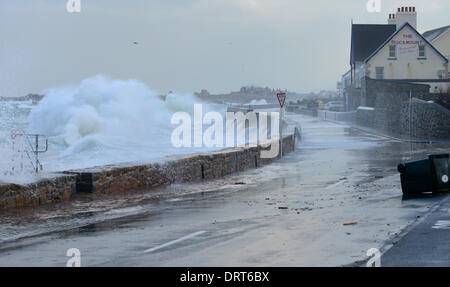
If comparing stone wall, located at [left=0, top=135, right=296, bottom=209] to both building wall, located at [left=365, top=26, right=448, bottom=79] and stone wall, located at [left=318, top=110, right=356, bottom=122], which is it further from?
building wall, located at [left=365, top=26, right=448, bottom=79]

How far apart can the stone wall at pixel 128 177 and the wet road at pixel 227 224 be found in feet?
1.43

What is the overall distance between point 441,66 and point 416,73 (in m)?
2.44

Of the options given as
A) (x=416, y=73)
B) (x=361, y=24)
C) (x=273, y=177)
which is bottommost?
(x=273, y=177)

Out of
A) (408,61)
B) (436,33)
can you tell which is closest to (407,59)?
(408,61)

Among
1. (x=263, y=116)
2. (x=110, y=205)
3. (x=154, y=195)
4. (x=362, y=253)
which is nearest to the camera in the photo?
(x=362, y=253)

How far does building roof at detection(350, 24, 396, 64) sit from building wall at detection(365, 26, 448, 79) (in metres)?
9.89

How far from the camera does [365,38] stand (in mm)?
75125

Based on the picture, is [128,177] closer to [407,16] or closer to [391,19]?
[407,16]

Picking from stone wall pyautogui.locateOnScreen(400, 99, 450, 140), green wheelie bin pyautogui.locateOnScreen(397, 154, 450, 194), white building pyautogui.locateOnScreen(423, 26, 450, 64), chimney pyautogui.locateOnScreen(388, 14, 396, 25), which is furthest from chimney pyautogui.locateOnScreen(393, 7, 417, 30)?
green wheelie bin pyautogui.locateOnScreen(397, 154, 450, 194)

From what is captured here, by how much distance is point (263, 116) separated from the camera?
6700cm

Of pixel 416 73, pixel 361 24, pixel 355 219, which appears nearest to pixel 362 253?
pixel 355 219

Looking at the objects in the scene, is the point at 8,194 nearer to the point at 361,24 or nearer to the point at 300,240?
the point at 300,240

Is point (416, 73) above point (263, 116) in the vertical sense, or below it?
above

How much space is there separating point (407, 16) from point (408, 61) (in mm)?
6711
